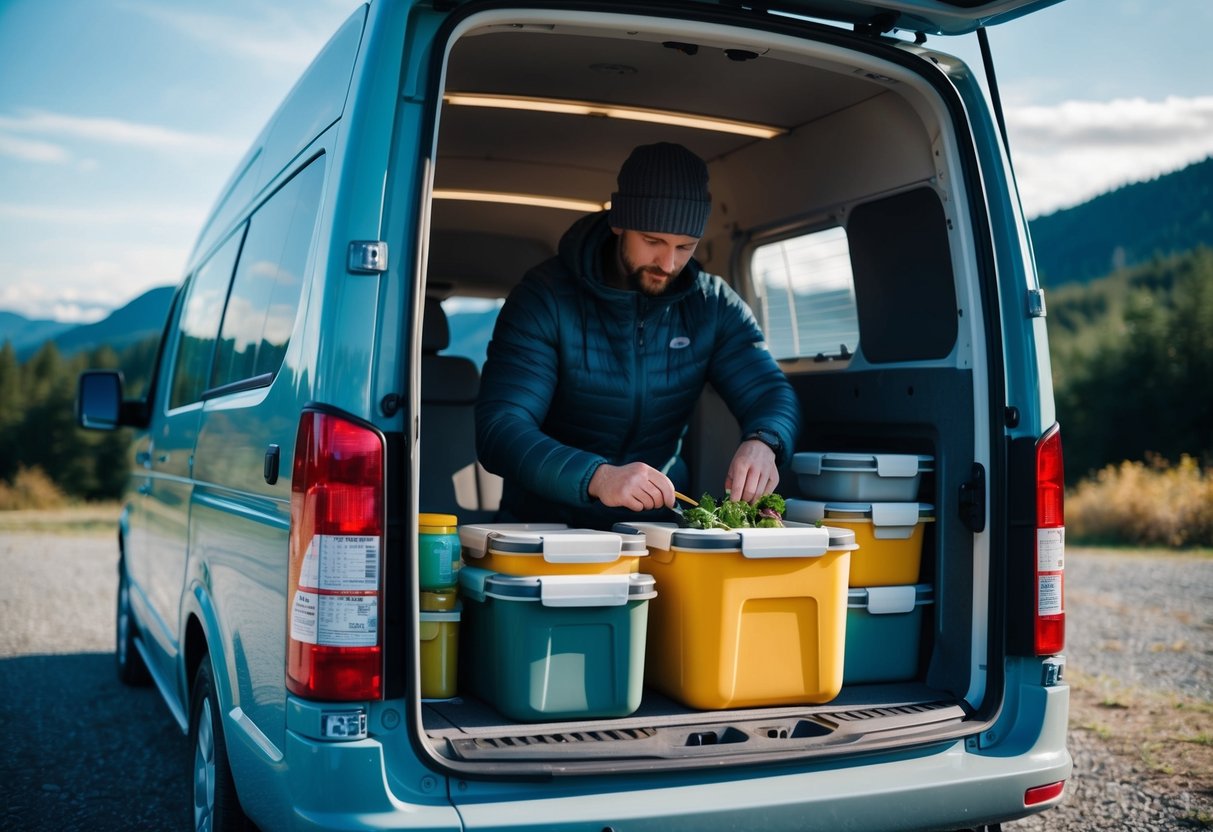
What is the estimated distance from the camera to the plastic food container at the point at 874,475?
10.5 feet

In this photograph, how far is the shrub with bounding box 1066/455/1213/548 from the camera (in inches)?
592

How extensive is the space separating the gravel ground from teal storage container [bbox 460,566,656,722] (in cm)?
214

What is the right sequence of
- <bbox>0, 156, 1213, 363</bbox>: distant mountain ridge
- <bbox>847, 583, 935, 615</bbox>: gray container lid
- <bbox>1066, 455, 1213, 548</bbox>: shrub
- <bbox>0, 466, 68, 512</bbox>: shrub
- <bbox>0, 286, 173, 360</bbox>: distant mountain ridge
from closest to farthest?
<bbox>847, 583, 935, 615</bbox>: gray container lid, <bbox>1066, 455, 1213, 548</bbox>: shrub, <bbox>0, 466, 68, 512</bbox>: shrub, <bbox>0, 286, 173, 360</bbox>: distant mountain ridge, <bbox>0, 156, 1213, 363</bbox>: distant mountain ridge

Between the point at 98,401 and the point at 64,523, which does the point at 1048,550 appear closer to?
the point at 98,401

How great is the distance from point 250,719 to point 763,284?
316 cm

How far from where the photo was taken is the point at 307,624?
7.40 feet

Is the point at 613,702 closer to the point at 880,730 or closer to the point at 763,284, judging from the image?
the point at 880,730

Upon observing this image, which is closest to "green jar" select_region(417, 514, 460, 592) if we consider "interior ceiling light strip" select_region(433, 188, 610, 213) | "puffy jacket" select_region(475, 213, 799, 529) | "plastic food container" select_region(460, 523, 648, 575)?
"plastic food container" select_region(460, 523, 648, 575)

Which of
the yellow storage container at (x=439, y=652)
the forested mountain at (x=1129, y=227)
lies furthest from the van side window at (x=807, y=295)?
the forested mountain at (x=1129, y=227)

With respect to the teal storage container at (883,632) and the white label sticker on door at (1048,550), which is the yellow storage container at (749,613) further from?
the white label sticker on door at (1048,550)

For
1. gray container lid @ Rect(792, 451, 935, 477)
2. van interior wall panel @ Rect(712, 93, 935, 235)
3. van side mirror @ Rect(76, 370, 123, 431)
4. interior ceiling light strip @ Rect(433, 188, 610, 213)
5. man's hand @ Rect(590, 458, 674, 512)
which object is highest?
interior ceiling light strip @ Rect(433, 188, 610, 213)

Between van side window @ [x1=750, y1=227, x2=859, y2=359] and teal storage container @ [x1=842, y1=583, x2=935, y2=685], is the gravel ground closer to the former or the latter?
teal storage container @ [x1=842, y1=583, x2=935, y2=685]

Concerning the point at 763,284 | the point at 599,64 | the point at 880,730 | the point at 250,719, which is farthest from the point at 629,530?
the point at 763,284

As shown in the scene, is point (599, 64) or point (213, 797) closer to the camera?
point (213, 797)
